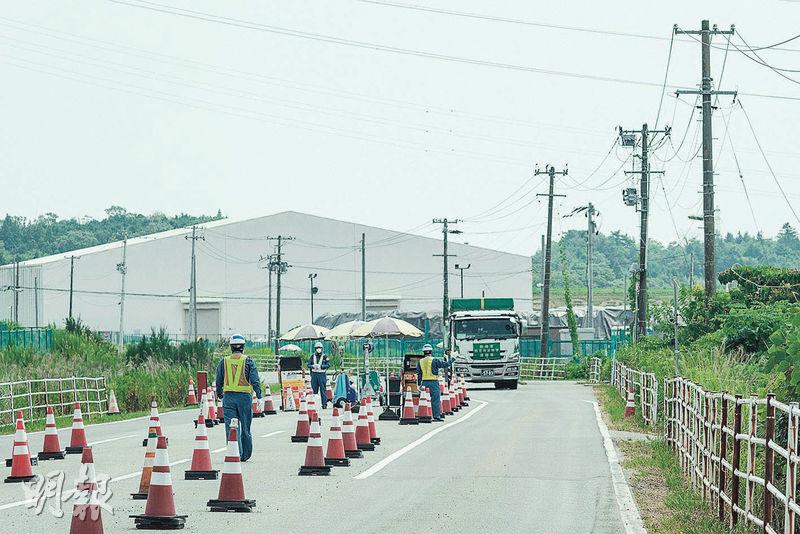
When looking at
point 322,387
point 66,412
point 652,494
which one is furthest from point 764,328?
point 66,412

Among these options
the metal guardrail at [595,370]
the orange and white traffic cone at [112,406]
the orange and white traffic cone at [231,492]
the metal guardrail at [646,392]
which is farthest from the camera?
the metal guardrail at [595,370]

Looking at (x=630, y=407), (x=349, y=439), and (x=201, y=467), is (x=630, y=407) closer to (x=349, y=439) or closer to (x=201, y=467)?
(x=349, y=439)

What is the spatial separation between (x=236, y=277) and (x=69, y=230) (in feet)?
298

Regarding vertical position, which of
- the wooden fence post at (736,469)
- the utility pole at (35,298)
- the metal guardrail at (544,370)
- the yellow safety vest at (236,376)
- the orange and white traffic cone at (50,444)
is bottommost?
the metal guardrail at (544,370)

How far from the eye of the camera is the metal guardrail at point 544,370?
225 ft

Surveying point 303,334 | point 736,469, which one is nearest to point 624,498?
point 736,469

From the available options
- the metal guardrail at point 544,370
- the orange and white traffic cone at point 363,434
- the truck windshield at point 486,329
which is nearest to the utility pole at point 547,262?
the metal guardrail at point 544,370

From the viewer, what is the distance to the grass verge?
12.4 m

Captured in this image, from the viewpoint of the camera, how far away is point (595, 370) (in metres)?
62.2

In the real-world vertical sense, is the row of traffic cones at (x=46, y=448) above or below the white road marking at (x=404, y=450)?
above

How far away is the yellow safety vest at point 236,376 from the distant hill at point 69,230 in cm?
14244

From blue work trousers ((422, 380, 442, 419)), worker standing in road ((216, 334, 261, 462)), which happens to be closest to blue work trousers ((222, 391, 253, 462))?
worker standing in road ((216, 334, 261, 462))

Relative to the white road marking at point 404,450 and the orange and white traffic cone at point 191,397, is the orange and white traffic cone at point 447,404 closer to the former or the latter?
the white road marking at point 404,450

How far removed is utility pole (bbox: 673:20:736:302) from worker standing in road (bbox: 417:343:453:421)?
1064 centimetres
